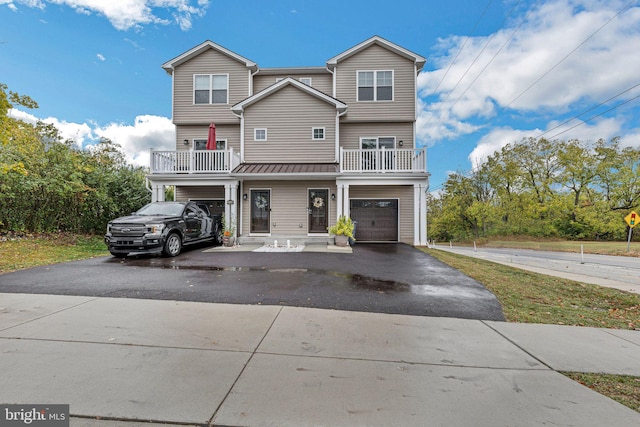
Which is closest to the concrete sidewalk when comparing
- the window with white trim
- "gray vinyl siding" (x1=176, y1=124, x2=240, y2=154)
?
the window with white trim

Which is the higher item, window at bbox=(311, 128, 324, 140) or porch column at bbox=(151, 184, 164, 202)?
window at bbox=(311, 128, 324, 140)

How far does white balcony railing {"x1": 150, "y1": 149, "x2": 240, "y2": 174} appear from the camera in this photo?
42.6ft

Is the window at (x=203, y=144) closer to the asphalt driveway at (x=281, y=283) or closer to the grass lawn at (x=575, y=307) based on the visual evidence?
the asphalt driveway at (x=281, y=283)

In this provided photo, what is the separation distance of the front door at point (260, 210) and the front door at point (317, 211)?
2.09m

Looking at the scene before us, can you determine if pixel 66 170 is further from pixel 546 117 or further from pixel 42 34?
pixel 546 117

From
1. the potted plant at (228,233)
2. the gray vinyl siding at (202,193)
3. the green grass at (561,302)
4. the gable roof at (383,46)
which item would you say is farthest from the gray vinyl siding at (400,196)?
the gray vinyl siding at (202,193)

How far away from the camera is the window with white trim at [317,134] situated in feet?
45.6

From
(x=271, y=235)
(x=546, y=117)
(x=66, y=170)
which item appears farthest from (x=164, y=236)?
(x=546, y=117)

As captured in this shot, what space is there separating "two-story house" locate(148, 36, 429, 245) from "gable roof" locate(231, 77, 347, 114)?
0.05 metres

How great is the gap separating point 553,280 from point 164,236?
1128cm

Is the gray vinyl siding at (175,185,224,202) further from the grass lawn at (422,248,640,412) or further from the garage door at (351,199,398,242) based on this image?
the grass lawn at (422,248,640,412)
